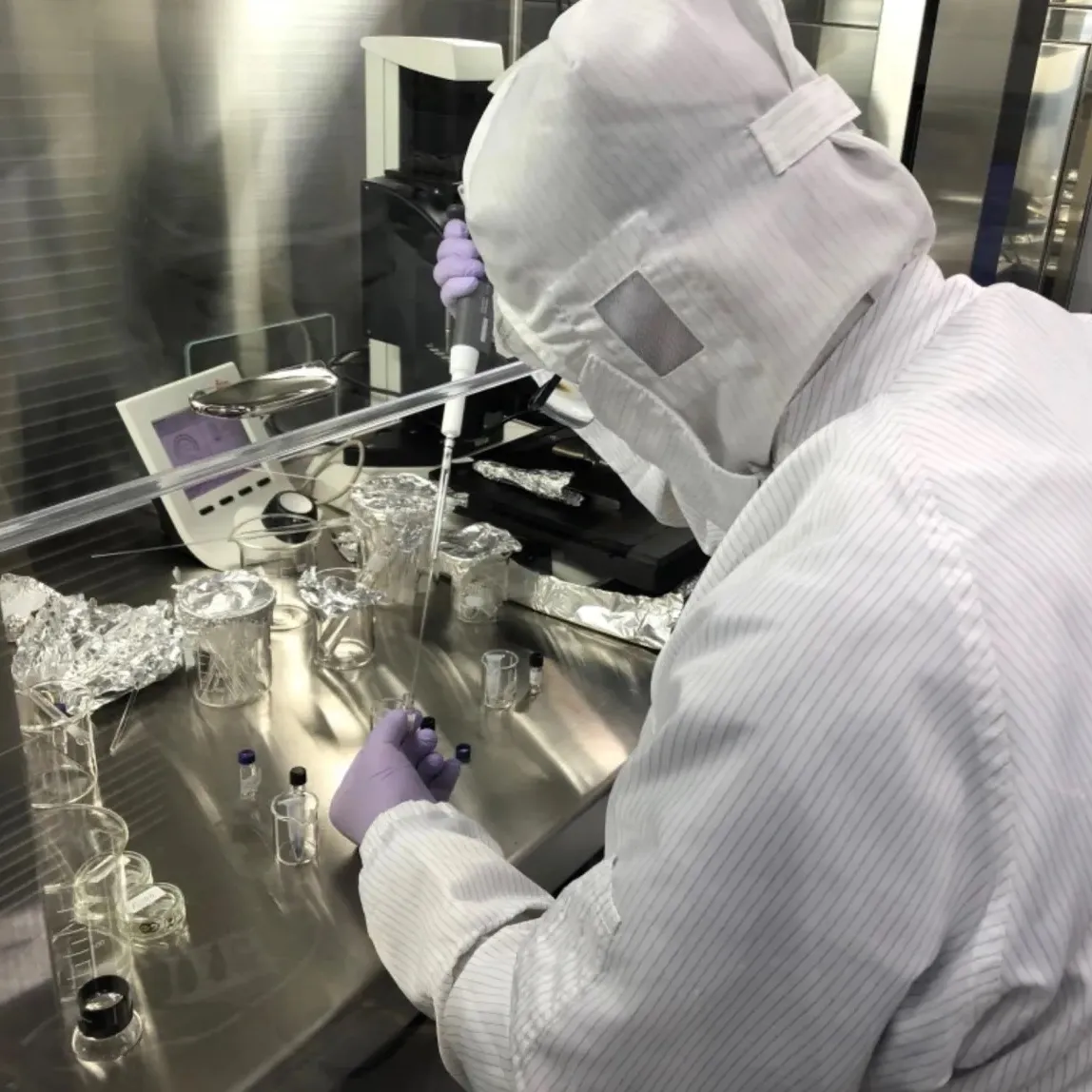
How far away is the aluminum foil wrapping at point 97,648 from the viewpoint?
1107 millimetres

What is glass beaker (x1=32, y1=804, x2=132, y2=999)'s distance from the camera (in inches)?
33.2

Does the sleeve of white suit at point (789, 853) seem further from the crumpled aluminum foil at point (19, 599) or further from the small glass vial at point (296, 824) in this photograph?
the crumpled aluminum foil at point (19, 599)

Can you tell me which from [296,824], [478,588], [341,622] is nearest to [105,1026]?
[296,824]

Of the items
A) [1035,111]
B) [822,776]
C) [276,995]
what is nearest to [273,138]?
[276,995]

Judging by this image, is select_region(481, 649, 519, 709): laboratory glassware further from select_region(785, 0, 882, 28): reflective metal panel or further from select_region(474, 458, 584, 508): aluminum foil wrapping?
select_region(785, 0, 882, 28): reflective metal panel

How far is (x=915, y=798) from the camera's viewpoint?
1.74 ft

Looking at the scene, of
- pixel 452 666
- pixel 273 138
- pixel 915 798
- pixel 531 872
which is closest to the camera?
pixel 915 798

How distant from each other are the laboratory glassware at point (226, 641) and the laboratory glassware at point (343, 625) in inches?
2.6

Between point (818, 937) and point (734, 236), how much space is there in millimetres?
395

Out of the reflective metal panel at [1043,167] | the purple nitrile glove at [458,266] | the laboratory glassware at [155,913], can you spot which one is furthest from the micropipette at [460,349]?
the reflective metal panel at [1043,167]

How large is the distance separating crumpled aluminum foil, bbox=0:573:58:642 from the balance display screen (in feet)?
0.66

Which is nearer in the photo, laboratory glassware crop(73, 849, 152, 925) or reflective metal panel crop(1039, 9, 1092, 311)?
laboratory glassware crop(73, 849, 152, 925)

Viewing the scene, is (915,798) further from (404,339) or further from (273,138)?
(273,138)

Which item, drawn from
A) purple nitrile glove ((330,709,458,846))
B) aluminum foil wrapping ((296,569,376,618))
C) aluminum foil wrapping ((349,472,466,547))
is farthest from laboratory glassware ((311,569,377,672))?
purple nitrile glove ((330,709,458,846))
